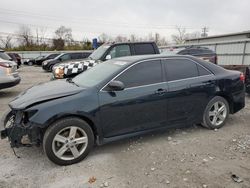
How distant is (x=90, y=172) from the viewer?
3039 mm

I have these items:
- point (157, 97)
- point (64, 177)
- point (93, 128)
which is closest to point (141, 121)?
point (157, 97)

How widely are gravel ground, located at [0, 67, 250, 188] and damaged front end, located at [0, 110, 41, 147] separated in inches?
15.3

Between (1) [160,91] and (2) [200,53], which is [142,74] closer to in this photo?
(1) [160,91]

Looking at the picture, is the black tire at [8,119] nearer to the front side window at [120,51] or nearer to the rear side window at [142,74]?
the rear side window at [142,74]

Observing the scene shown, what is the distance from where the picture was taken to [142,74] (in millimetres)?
3744

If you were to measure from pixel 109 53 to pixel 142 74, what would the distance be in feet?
11.8

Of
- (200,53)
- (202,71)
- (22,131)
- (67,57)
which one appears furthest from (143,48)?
(67,57)

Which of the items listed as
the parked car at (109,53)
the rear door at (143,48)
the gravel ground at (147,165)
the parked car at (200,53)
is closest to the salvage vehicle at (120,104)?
→ the gravel ground at (147,165)

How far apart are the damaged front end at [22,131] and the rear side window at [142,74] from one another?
1.43 meters

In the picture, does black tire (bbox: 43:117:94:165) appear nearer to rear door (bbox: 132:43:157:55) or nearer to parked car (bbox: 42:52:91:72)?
rear door (bbox: 132:43:157:55)

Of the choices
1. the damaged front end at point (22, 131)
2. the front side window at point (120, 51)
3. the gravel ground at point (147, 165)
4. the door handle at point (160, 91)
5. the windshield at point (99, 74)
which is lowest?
the gravel ground at point (147, 165)

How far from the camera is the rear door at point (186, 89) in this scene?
390 cm

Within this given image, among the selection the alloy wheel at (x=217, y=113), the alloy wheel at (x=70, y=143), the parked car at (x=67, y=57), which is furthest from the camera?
the parked car at (x=67, y=57)

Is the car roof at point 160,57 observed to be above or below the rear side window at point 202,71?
above
